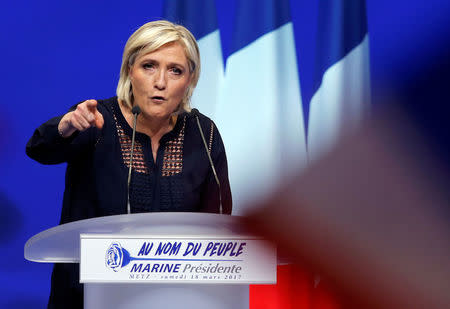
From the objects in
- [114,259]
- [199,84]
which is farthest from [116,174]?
[199,84]

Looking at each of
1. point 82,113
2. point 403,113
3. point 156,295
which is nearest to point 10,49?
point 82,113

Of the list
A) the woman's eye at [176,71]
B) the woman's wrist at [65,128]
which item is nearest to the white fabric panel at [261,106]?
the woman's eye at [176,71]

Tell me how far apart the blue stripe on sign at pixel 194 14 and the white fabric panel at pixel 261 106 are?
0.17 metres

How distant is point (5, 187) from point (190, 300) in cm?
174

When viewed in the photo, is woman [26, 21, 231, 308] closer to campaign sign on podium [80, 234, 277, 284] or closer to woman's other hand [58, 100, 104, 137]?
woman's other hand [58, 100, 104, 137]

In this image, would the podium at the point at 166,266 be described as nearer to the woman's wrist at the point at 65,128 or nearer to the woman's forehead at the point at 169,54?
the woman's wrist at the point at 65,128

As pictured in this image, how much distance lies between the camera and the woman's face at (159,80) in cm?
139

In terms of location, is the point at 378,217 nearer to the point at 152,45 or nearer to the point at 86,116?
the point at 86,116

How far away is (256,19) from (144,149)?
3.99ft

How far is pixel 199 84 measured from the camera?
229cm

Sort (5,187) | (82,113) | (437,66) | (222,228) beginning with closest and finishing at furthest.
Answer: (437,66) < (222,228) < (82,113) < (5,187)

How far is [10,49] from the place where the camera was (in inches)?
89.0

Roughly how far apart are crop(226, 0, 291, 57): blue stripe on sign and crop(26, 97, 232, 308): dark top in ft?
3.51

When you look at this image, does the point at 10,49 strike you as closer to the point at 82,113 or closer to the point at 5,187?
the point at 5,187
